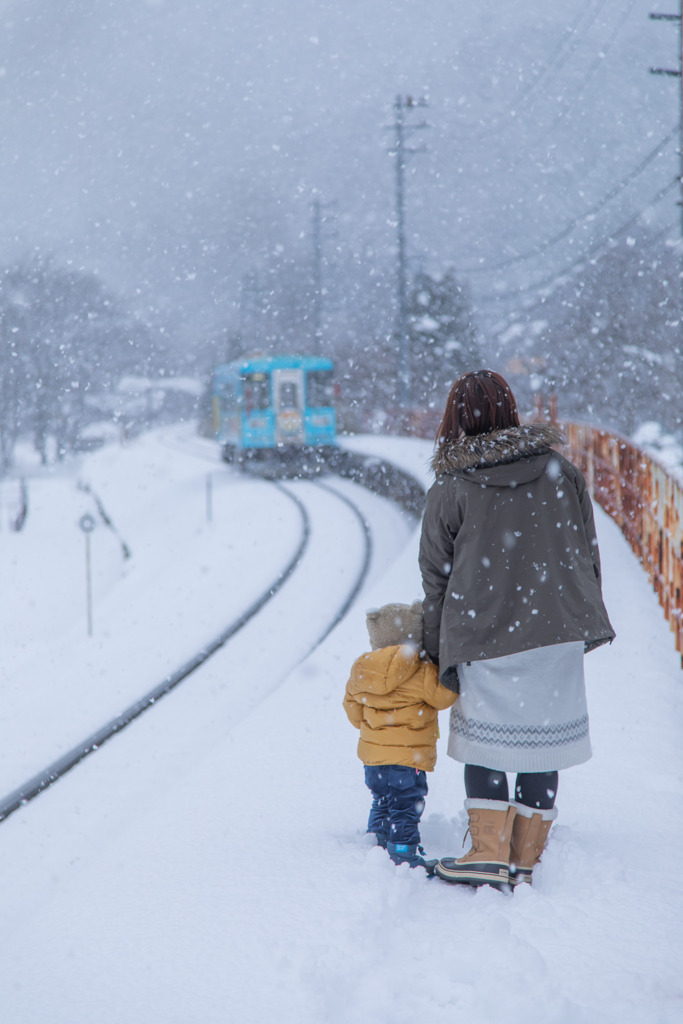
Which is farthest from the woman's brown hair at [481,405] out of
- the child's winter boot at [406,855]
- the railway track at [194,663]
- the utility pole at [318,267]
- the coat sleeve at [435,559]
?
the utility pole at [318,267]

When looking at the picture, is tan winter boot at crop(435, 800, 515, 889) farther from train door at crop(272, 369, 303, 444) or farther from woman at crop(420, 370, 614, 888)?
train door at crop(272, 369, 303, 444)

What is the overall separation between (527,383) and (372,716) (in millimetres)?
40485

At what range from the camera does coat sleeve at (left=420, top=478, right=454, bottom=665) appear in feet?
7.96

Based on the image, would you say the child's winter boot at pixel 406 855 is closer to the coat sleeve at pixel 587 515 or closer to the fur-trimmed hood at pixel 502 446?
the coat sleeve at pixel 587 515

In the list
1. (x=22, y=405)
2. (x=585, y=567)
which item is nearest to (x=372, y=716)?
(x=585, y=567)

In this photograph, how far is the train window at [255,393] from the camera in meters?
18.5

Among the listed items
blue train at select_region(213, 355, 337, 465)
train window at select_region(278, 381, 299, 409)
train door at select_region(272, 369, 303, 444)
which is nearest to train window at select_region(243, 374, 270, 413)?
blue train at select_region(213, 355, 337, 465)

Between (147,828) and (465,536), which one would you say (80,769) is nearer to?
(147,828)

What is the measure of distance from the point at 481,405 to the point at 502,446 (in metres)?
0.16

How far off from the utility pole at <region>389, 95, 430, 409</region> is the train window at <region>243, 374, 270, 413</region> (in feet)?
19.7

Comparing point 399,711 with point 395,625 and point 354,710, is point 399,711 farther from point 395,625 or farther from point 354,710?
point 395,625

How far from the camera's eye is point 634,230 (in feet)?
145

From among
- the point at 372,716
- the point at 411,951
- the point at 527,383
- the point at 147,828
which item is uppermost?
the point at 527,383

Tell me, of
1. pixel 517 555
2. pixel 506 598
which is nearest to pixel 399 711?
pixel 506 598
